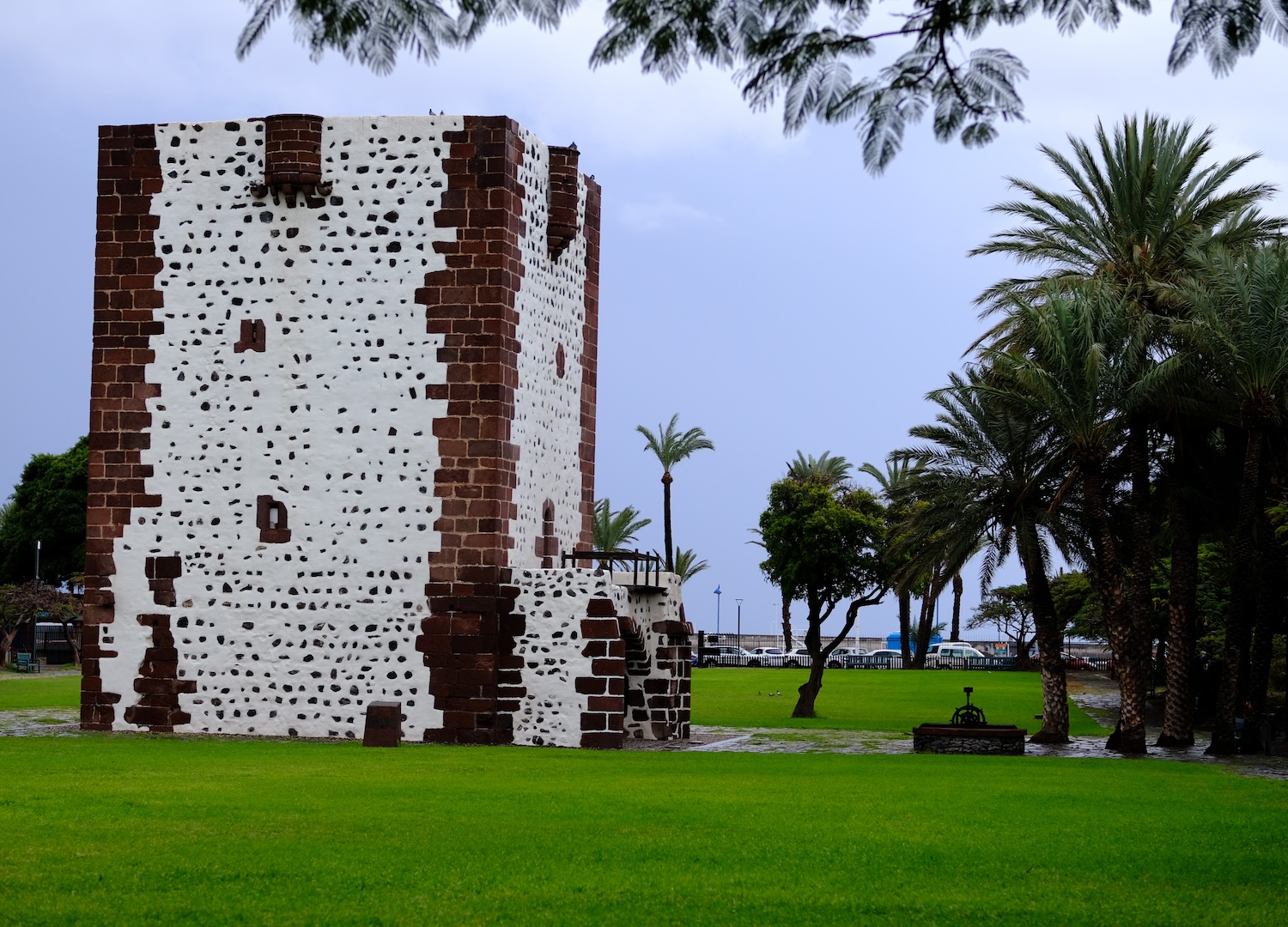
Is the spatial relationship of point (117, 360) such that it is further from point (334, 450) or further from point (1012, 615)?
point (1012, 615)

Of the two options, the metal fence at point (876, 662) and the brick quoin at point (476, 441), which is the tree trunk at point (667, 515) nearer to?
the metal fence at point (876, 662)

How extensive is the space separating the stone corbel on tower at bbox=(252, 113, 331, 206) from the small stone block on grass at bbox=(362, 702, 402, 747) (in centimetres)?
704

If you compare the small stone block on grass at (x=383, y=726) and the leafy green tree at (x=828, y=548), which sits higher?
the leafy green tree at (x=828, y=548)

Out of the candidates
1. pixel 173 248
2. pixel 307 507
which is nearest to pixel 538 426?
pixel 307 507

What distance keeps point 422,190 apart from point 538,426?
3672 mm

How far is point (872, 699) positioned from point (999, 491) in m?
14.8

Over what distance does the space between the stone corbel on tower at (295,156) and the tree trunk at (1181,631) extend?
538 inches

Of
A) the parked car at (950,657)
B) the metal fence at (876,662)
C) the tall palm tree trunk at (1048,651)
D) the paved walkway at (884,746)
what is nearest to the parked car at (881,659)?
the metal fence at (876,662)

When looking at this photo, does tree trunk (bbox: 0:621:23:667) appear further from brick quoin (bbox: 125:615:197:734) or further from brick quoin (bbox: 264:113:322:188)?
brick quoin (bbox: 264:113:322:188)

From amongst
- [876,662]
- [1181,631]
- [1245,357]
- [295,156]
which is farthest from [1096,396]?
[876,662]

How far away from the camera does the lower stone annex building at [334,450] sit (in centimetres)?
2198

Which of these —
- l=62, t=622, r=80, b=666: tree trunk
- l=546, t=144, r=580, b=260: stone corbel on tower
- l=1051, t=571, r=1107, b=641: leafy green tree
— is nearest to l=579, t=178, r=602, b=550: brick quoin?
l=546, t=144, r=580, b=260: stone corbel on tower

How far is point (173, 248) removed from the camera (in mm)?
23344

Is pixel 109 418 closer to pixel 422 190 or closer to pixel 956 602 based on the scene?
pixel 422 190
